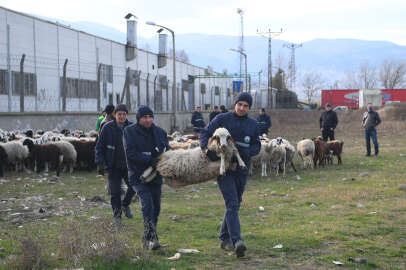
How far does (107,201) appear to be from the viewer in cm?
1067

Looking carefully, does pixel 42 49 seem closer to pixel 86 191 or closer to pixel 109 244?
pixel 86 191

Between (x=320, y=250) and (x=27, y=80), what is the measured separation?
69.9ft

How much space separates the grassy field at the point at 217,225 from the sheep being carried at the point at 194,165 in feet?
2.91

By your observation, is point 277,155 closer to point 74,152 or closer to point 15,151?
point 74,152

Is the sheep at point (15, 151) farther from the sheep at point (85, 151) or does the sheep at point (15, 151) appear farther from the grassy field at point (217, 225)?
the sheep at point (85, 151)

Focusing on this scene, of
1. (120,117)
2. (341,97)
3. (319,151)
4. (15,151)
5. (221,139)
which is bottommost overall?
(319,151)

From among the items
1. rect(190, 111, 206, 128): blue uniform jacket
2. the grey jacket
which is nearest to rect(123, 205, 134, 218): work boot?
the grey jacket

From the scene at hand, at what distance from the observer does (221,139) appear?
20.5 feet

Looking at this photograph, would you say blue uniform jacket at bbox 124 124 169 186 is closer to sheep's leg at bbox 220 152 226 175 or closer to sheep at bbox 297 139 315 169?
sheep's leg at bbox 220 152 226 175

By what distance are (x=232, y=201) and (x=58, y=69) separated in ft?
78.0

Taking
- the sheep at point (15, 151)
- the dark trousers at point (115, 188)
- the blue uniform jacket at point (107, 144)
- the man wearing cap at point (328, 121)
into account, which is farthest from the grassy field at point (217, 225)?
the man wearing cap at point (328, 121)

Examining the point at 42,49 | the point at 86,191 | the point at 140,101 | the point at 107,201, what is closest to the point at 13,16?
the point at 42,49

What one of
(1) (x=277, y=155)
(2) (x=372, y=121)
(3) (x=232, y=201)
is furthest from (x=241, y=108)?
(2) (x=372, y=121)

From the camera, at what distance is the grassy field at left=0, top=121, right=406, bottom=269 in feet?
18.7
